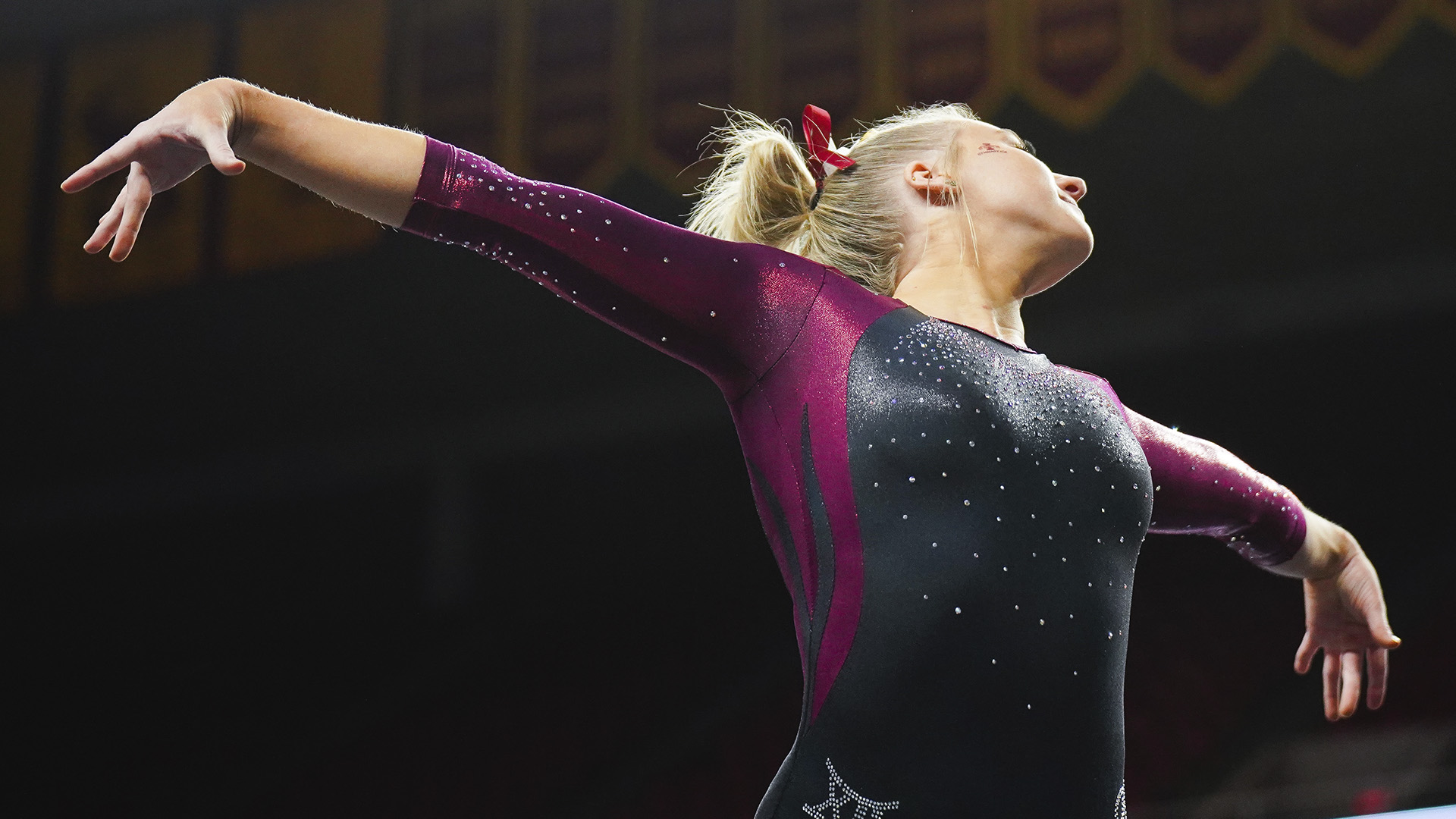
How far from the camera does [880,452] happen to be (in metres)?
1.06

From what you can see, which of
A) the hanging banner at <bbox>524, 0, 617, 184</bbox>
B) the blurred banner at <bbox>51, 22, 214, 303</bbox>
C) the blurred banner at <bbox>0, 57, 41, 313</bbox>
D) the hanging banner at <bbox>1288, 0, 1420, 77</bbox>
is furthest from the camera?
the blurred banner at <bbox>0, 57, 41, 313</bbox>

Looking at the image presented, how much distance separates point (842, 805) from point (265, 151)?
0.68 metres

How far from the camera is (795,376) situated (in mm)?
1111

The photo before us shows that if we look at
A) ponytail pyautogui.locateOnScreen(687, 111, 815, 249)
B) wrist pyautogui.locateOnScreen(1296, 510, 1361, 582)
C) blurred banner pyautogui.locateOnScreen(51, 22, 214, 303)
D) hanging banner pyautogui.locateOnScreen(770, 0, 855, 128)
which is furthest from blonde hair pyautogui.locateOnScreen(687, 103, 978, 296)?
blurred banner pyautogui.locateOnScreen(51, 22, 214, 303)

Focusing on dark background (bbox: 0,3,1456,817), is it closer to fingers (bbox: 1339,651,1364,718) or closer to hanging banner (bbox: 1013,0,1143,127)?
hanging banner (bbox: 1013,0,1143,127)

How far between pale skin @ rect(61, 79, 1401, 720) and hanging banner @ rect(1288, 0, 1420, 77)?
2.78 m

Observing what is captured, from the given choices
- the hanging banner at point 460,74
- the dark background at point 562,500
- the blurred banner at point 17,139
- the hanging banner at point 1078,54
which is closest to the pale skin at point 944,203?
the dark background at point 562,500

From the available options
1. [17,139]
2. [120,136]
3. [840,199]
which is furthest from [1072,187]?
[17,139]

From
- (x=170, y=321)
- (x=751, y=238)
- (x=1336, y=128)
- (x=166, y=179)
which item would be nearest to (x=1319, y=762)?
(x=1336, y=128)

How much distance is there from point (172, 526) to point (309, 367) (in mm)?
1522

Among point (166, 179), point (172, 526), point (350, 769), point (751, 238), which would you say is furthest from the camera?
point (172, 526)

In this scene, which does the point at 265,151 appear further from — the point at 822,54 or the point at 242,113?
the point at 822,54

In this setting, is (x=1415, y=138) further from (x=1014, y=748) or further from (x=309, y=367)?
(x=309, y=367)

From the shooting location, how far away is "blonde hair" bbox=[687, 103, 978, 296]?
1.30 metres
